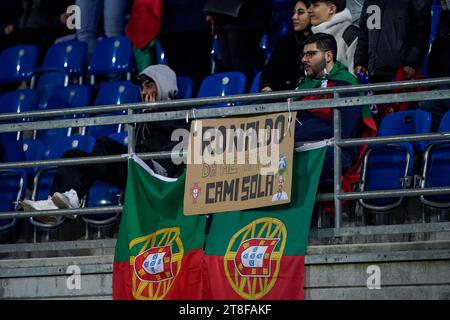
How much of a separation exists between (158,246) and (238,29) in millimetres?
3345

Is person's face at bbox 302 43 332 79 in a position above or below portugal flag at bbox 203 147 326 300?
above

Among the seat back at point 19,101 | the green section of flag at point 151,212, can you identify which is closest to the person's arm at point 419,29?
the green section of flag at point 151,212

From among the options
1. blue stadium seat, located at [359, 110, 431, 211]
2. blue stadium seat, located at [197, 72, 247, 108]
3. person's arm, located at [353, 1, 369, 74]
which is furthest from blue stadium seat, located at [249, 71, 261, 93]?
blue stadium seat, located at [359, 110, 431, 211]

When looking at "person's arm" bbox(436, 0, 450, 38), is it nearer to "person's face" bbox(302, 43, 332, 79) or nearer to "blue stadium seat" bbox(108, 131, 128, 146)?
"person's face" bbox(302, 43, 332, 79)

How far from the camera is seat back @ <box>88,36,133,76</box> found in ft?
45.1

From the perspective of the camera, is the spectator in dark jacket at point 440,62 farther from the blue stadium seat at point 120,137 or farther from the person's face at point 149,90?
the blue stadium seat at point 120,137

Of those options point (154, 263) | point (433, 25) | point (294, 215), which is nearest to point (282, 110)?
point (294, 215)

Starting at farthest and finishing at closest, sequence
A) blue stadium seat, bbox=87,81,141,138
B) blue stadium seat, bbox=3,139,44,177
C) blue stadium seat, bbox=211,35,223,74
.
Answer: blue stadium seat, bbox=211,35,223,74 < blue stadium seat, bbox=87,81,141,138 < blue stadium seat, bbox=3,139,44,177

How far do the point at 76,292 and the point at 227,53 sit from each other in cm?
354

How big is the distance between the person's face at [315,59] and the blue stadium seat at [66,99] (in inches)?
130

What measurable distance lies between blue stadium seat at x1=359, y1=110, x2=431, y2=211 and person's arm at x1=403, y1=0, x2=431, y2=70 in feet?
2.92

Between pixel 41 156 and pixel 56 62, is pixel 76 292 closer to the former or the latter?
pixel 41 156

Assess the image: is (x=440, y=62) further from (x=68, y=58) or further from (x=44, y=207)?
(x=68, y=58)

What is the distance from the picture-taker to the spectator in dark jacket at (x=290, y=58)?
11.5 meters
